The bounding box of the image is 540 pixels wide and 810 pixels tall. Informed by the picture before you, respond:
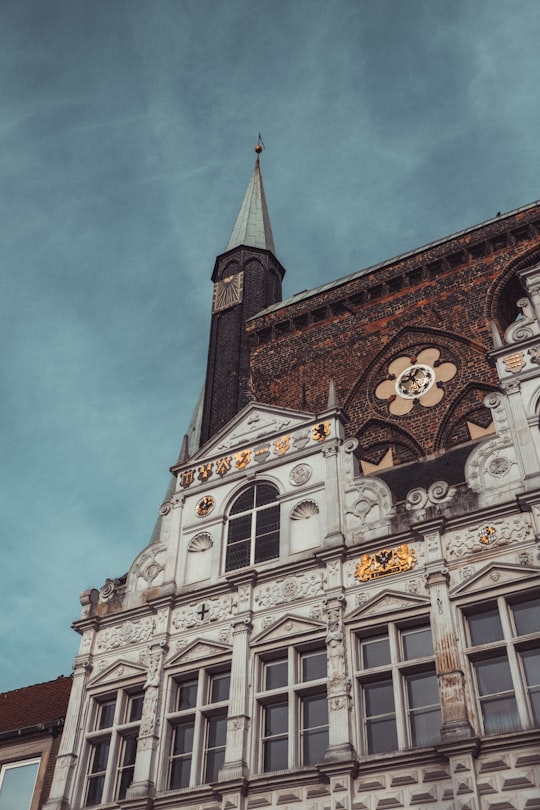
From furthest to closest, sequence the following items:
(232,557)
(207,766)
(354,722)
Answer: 1. (232,557)
2. (207,766)
3. (354,722)

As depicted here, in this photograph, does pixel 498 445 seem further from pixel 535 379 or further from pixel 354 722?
pixel 354 722

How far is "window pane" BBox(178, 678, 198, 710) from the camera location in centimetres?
1605

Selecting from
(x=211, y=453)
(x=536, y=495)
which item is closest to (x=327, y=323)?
(x=211, y=453)

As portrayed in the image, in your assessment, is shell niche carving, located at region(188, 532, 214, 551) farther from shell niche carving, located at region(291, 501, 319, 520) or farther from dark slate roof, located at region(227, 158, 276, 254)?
dark slate roof, located at region(227, 158, 276, 254)

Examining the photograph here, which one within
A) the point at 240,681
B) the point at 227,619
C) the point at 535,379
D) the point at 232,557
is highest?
the point at 535,379

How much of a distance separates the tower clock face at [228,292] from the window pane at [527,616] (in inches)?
670

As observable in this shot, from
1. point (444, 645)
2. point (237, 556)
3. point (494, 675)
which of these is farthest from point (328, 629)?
point (237, 556)

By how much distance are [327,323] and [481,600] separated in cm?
1373

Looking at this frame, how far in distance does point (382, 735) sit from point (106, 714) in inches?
224

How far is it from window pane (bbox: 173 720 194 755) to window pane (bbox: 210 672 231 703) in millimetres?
571

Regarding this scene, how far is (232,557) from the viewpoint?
17562 mm

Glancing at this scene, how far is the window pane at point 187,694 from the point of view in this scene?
1605 centimetres

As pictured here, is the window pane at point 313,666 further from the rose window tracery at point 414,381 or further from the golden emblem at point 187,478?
the rose window tracery at point 414,381

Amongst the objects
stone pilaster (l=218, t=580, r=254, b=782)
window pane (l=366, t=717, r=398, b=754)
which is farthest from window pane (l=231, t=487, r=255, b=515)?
window pane (l=366, t=717, r=398, b=754)
